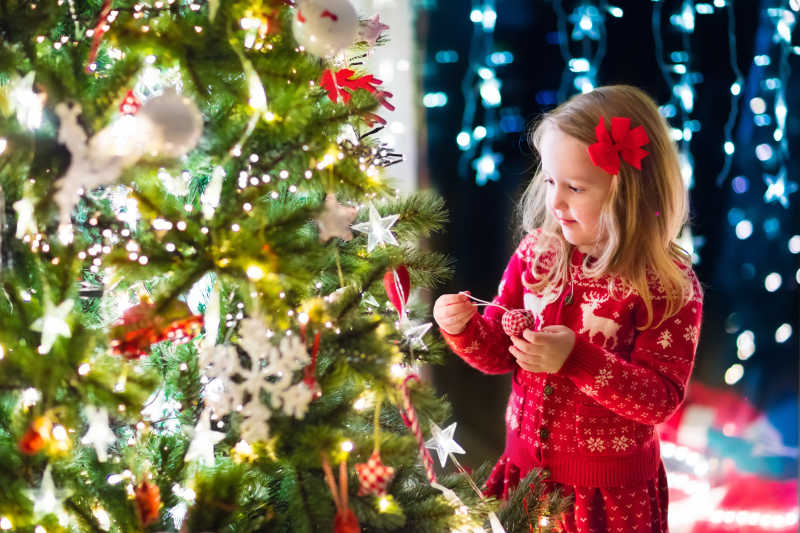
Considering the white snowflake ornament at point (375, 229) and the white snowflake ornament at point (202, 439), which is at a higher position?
the white snowflake ornament at point (375, 229)

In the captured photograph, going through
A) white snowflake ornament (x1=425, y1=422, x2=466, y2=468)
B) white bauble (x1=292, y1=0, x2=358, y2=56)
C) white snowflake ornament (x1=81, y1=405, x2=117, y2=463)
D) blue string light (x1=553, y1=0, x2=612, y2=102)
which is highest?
white bauble (x1=292, y1=0, x2=358, y2=56)

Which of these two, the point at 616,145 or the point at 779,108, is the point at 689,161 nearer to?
the point at 779,108

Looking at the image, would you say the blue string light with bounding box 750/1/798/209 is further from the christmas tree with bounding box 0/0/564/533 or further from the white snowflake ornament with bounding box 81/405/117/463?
the white snowflake ornament with bounding box 81/405/117/463

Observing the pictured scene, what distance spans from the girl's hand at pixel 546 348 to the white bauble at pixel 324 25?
22.0 inches

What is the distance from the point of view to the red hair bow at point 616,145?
1.22 meters

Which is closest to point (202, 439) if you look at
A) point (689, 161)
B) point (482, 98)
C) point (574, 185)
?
point (574, 185)

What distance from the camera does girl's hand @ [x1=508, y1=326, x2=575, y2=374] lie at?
1.20 meters

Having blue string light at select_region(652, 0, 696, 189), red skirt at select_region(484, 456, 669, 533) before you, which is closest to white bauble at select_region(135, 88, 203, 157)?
red skirt at select_region(484, 456, 669, 533)

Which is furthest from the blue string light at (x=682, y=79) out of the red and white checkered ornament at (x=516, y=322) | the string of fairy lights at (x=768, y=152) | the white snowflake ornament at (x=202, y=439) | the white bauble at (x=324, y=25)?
the white snowflake ornament at (x=202, y=439)

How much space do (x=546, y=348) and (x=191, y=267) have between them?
590mm

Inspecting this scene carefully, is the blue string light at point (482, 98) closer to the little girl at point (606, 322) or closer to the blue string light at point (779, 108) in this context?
the little girl at point (606, 322)

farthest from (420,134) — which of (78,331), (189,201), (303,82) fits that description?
(78,331)

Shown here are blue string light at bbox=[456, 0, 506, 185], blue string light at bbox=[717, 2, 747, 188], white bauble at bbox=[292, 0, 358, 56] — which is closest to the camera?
white bauble at bbox=[292, 0, 358, 56]

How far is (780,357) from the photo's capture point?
89.3 inches
